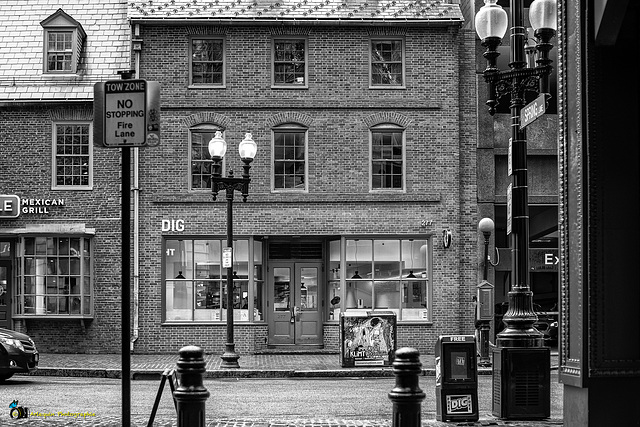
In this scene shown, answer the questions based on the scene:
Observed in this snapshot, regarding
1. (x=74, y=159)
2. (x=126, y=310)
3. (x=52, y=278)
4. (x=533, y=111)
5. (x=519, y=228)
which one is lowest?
(x=52, y=278)

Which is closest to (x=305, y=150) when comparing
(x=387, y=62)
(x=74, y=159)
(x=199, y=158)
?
(x=199, y=158)

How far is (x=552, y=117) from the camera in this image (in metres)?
26.6

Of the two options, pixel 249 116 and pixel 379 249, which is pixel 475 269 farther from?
pixel 249 116

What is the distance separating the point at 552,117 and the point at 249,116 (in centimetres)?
834

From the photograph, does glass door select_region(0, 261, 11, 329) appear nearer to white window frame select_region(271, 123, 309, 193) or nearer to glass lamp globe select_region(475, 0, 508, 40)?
white window frame select_region(271, 123, 309, 193)

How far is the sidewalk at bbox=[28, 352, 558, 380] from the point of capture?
2028cm

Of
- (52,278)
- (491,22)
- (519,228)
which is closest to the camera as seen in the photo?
(519,228)

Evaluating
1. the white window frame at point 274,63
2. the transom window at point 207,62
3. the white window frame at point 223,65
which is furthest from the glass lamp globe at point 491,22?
the transom window at point 207,62

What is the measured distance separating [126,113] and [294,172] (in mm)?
18082

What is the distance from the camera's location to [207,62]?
84.9 feet

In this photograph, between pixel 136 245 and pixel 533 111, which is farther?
pixel 136 245

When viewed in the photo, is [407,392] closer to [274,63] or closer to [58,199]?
[274,63]

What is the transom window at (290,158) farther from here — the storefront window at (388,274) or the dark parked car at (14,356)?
the dark parked car at (14,356)
